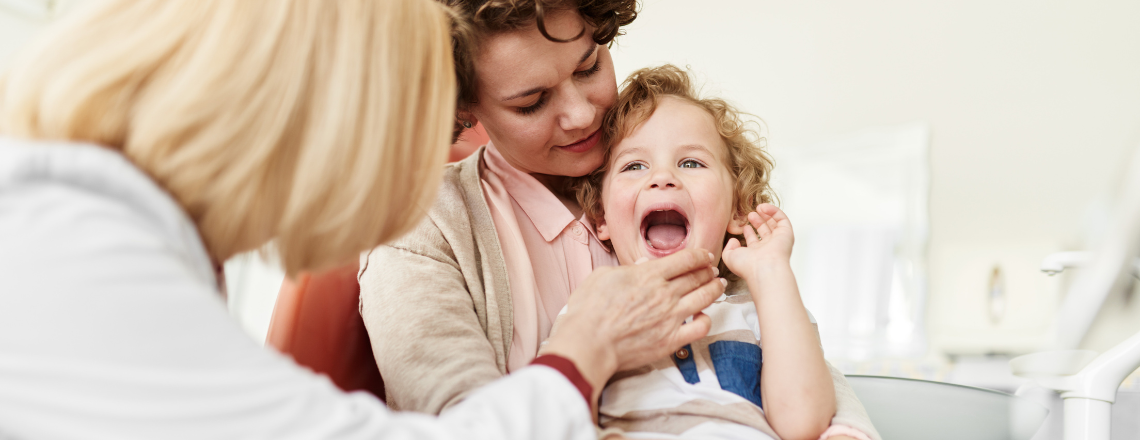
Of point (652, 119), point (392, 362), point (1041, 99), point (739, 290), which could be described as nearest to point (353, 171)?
point (392, 362)

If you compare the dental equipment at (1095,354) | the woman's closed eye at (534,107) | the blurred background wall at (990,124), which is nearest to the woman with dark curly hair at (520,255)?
the woman's closed eye at (534,107)

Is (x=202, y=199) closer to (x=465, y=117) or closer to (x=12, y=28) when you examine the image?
(x=465, y=117)

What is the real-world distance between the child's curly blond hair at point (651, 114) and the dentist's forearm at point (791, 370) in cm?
32

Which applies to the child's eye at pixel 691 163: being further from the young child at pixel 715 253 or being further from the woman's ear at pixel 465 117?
the woman's ear at pixel 465 117

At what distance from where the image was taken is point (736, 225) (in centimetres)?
124

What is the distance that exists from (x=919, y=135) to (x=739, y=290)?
2475 millimetres

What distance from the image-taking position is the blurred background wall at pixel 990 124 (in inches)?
123

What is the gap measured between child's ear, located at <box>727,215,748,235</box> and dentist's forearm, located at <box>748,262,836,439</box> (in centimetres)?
23

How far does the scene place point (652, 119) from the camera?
1.23 metres

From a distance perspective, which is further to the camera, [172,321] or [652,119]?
[652,119]

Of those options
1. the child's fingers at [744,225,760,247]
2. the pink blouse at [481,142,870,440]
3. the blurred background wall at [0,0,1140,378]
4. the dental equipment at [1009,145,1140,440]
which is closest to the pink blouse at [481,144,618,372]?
the pink blouse at [481,142,870,440]

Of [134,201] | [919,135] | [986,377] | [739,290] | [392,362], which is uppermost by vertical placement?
[134,201]

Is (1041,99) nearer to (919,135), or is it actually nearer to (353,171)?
(919,135)

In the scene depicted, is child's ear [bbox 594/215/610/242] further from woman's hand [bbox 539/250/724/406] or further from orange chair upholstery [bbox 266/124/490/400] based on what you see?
orange chair upholstery [bbox 266/124/490/400]
